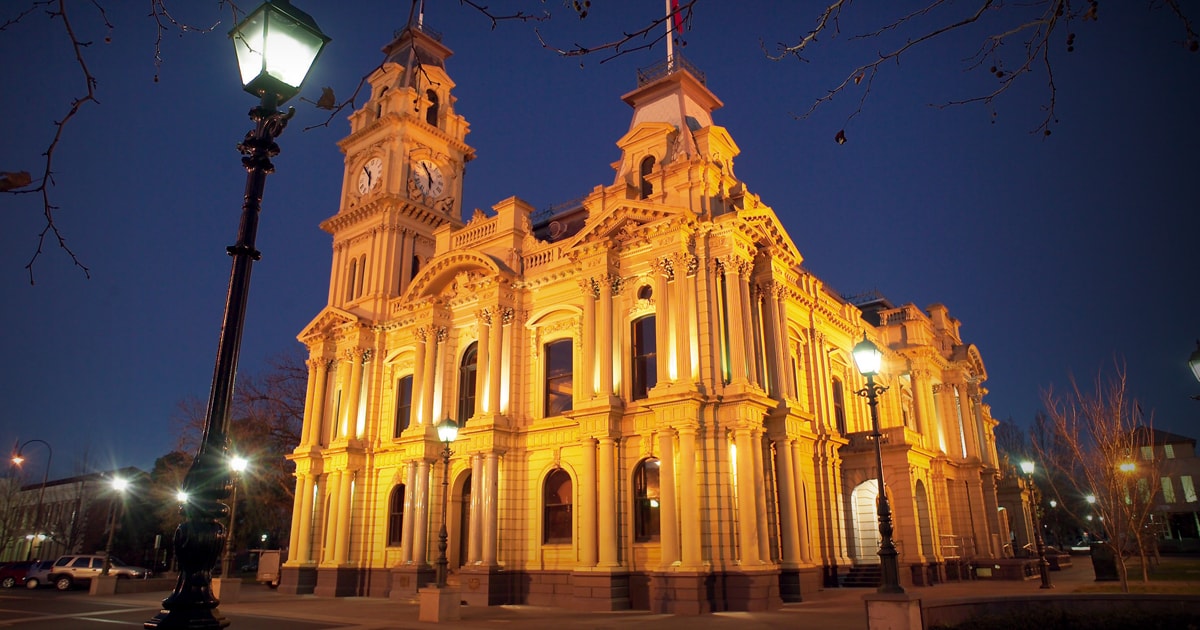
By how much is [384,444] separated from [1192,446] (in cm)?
7329

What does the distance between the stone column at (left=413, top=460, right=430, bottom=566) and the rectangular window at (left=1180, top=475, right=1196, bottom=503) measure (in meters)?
69.1

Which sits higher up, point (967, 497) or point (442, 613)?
point (967, 497)

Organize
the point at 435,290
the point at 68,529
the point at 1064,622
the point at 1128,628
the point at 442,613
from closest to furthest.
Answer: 1. the point at 1128,628
2. the point at 1064,622
3. the point at 442,613
4. the point at 435,290
5. the point at 68,529

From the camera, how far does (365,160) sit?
3803 centimetres

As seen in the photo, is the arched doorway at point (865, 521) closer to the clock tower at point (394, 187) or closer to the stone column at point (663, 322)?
the stone column at point (663, 322)

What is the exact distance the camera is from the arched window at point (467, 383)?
28531 mm

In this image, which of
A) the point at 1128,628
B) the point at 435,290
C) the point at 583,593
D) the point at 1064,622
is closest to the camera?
the point at 1128,628

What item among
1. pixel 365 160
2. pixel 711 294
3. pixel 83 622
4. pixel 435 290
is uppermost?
pixel 365 160

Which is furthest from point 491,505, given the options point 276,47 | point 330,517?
point 276,47

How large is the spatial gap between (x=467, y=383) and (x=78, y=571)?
905 inches

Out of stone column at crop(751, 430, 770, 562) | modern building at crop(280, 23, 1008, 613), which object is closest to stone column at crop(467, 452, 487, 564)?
modern building at crop(280, 23, 1008, 613)

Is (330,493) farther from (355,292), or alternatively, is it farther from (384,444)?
(355,292)

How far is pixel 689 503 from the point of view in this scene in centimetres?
2088

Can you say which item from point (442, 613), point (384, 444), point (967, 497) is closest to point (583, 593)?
point (442, 613)
